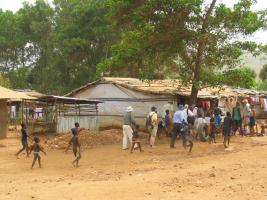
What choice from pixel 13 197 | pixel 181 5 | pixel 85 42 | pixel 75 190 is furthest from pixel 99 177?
pixel 85 42

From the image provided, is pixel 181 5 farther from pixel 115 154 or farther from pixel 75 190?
pixel 75 190

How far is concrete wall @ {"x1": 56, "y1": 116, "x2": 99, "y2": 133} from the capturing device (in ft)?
77.6

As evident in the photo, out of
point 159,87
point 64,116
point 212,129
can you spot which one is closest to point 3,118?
point 64,116

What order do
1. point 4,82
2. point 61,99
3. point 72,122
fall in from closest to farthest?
point 61,99
point 72,122
point 4,82

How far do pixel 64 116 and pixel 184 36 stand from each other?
7.63m

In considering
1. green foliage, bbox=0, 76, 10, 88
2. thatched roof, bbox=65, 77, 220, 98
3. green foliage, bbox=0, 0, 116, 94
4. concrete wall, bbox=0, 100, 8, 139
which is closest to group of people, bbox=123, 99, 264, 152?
thatched roof, bbox=65, 77, 220, 98

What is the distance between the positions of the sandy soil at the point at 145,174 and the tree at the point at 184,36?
4046mm

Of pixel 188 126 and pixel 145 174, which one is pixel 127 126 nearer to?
pixel 188 126

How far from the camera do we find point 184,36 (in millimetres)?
19531

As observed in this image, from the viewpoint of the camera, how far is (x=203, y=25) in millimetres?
19812

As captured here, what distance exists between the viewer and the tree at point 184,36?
1934 centimetres

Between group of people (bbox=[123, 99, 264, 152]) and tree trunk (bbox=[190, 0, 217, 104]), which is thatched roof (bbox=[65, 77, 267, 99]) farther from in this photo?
tree trunk (bbox=[190, 0, 217, 104])

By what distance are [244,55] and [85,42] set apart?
17.5 metres


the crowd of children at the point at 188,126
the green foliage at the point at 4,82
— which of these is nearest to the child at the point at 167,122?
the crowd of children at the point at 188,126
